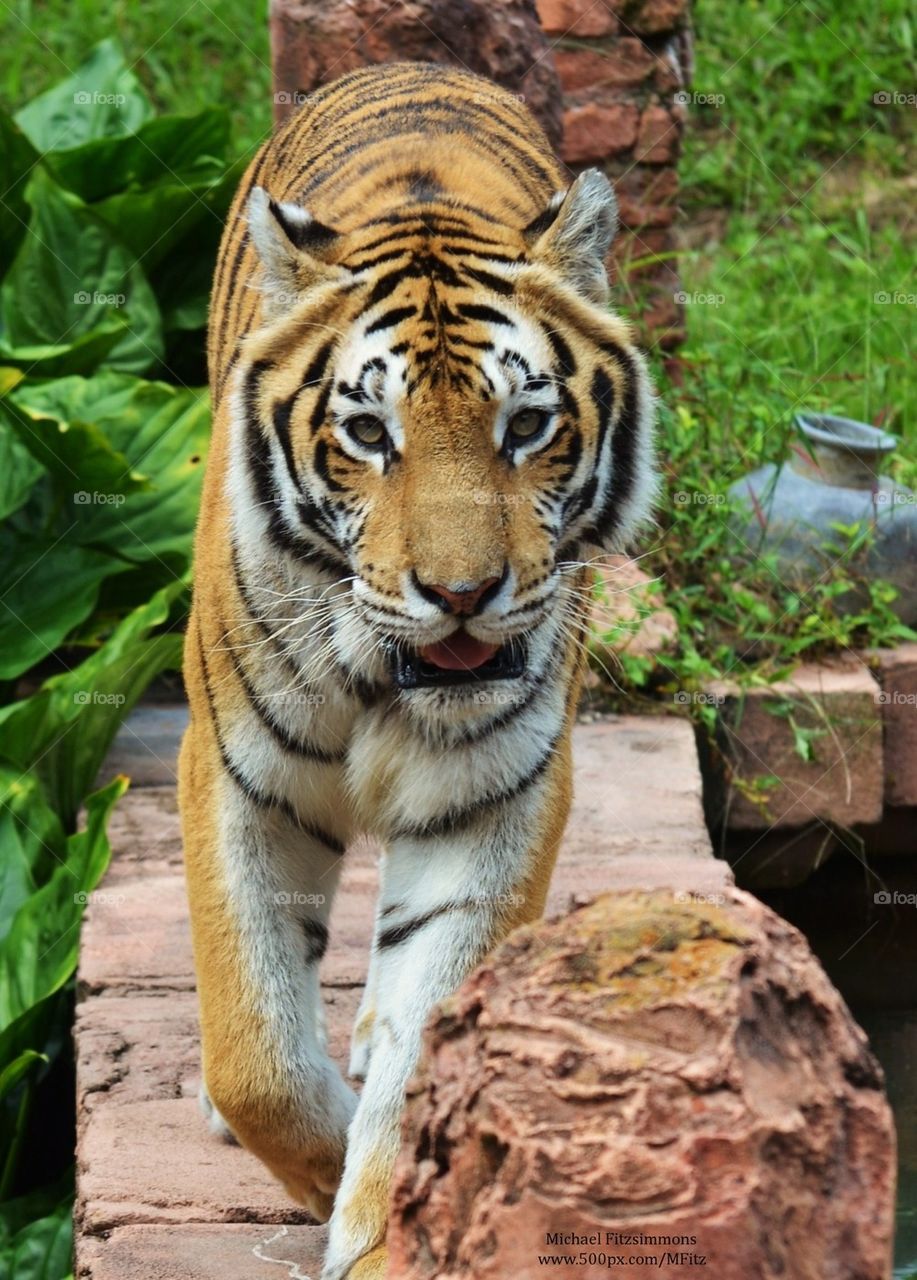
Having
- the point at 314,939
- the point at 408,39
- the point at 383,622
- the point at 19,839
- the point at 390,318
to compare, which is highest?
the point at 408,39

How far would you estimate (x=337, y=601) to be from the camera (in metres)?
2.62

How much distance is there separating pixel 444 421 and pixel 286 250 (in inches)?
16.0

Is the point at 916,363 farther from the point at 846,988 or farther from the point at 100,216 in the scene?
the point at 100,216

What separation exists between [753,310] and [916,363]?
72cm

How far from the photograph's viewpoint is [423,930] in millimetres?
2684

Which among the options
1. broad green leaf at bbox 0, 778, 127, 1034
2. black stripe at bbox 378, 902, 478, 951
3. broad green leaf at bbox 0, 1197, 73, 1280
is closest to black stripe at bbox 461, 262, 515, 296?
black stripe at bbox 378, 902, 478, 951

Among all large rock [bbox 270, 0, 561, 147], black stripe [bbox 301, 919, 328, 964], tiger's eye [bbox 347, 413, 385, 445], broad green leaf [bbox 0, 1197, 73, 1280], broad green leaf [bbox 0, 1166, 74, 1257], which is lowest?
broad green leaf [bbox 0, 1166, 74, 1257]

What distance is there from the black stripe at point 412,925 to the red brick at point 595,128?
3431 mm

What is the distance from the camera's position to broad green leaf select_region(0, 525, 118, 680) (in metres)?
4.67

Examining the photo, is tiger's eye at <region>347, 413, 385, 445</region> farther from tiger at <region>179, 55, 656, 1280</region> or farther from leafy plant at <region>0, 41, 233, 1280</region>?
leafy plant at <region>0, 41, 233, 1280</region>

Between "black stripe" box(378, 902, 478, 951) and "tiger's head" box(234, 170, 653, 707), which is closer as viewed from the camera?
"tiger's head" box(234, 170, 653, 707)

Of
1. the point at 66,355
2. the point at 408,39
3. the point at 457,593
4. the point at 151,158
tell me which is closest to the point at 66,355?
the point at 66,355

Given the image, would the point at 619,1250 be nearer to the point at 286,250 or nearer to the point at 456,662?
the point at 456,662

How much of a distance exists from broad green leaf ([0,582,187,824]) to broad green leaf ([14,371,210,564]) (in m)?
0.43
